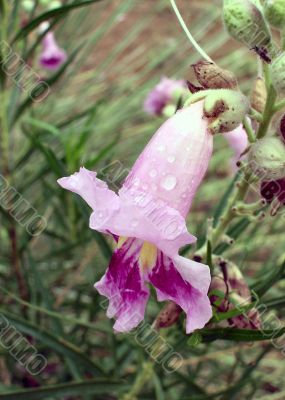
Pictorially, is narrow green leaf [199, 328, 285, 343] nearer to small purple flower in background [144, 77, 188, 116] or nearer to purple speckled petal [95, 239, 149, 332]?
purple speckled petal [95, 239, 149, 332]

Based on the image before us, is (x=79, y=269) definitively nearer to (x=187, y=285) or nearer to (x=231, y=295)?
(x=231, y=295)

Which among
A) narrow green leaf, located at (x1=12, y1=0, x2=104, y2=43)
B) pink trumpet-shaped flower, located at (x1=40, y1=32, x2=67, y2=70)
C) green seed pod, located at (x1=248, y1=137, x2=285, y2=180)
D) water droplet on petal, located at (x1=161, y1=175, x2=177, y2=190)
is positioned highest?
narrow green leaf, located at (x1=12, y1=0, x2=104, y2=43)

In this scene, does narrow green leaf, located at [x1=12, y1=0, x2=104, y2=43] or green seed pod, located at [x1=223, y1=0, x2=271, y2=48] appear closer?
green seed pod, located at [x1=223, y1=0, x2=271, y2=48]

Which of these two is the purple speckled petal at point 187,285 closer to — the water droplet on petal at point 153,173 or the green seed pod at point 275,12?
the water droplet on petal at point 153,173

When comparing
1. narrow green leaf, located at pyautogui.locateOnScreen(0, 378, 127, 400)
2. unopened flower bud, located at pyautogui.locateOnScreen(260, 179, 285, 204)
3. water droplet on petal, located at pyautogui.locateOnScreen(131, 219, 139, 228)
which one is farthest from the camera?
narrow green leaf, located at pyautogui.locateOnScreen(0, 378, 127, 400)

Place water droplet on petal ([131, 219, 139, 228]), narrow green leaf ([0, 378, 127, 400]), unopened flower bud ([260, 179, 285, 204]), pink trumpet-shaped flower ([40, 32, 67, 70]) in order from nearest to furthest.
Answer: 1. water droplet on petal ([131, 219, 139, 228])
2. unopened flower bud ([260, 179, 285, 204])
3. narrow green leaf ([0, 378, 127, 400])
4. pink trumpet-shaped flower ([40, 32, 67, 70])

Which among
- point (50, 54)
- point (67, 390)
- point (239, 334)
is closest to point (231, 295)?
point (239, 334)

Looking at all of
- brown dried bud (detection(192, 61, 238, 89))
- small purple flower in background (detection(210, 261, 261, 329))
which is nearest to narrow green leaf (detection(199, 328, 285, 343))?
small purple flower in background (detection(210, 261, 261, 329))

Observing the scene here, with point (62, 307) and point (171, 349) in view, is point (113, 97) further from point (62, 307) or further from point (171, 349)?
point (171, 349)
